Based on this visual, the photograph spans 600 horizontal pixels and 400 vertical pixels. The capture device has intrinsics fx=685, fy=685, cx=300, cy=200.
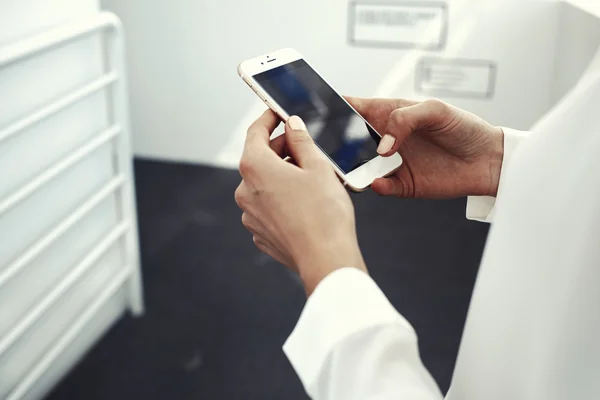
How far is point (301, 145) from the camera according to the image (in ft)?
2.21

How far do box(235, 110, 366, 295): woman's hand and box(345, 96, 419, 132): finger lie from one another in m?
0.25

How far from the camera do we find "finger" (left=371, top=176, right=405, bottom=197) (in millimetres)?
861

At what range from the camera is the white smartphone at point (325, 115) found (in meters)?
0.84

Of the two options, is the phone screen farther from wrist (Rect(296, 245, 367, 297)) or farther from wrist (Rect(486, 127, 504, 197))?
wrist (Rect(296, 245, 367, 297))

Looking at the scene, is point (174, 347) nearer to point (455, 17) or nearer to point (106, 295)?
point (106, 295)

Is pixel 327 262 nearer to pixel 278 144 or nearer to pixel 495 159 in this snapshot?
pixel 278 144

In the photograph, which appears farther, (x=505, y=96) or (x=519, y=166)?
(x=505, y=96)

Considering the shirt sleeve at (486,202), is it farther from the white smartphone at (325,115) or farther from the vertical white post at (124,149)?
the vertical white post at (124,149)

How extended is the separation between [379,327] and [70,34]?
3.20 ft

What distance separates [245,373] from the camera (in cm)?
145


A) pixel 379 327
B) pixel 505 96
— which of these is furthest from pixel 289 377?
pixel 505 96

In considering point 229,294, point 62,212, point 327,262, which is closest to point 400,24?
point 229,294

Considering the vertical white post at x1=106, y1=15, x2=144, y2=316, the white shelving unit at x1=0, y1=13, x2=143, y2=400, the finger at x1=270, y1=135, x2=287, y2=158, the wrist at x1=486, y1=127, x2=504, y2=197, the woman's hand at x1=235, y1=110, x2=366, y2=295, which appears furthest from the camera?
the vertical white post at x1=106, y1=15, x2=144, y2=316

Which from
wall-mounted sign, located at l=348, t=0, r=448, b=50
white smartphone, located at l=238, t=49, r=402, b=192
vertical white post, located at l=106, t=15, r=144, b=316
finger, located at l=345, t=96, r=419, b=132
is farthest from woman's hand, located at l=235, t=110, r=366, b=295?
wall-mounted sign, located at l=348, t=0, r=448, b=50
